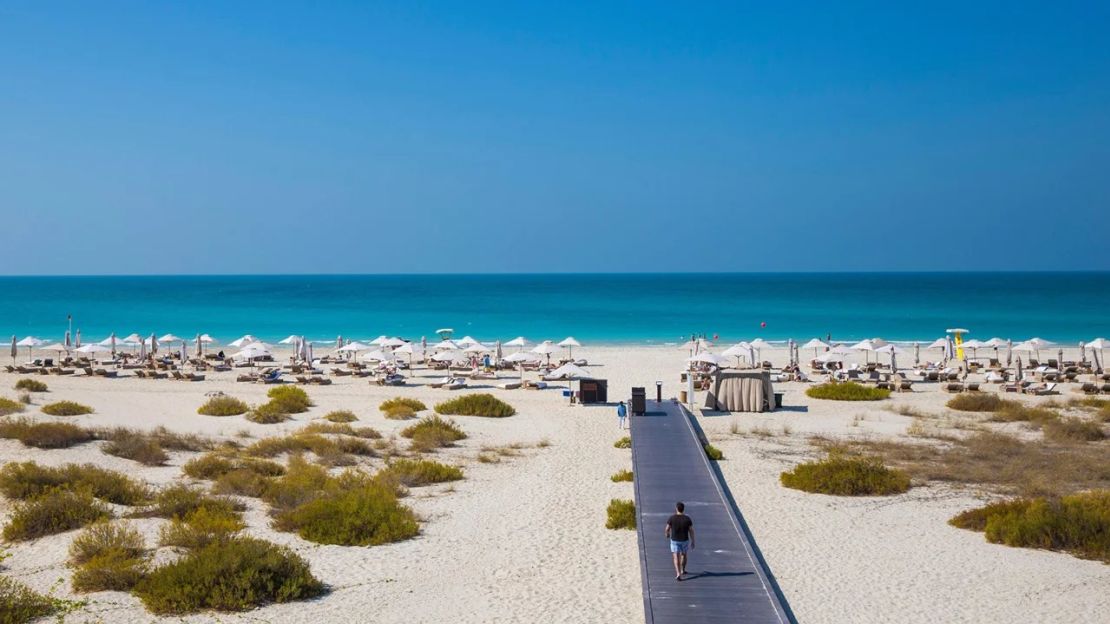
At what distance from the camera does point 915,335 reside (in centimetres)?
5738

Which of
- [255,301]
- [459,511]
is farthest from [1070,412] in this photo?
[255,301]

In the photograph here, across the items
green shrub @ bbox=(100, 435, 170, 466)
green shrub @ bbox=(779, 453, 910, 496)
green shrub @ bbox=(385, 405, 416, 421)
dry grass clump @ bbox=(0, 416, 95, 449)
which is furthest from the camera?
green shrub @ bbox=(385, 405, 416, 421)

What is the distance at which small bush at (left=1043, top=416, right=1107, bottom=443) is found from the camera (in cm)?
1923

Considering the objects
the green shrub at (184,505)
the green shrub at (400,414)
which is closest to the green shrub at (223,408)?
the green shrub at (400,414)

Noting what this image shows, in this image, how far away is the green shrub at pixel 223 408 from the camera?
72.8 ft

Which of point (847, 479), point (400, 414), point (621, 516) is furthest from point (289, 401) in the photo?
point (847, 479)

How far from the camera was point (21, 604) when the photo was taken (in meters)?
8.86

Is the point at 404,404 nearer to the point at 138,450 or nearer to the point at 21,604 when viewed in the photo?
the point at 138,450

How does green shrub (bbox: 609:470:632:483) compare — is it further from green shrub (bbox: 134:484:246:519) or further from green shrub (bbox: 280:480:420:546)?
green shrub (bbox: 134:484:246:519)

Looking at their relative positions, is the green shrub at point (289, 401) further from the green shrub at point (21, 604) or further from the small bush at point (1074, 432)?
the small bush at point (1074, 432)

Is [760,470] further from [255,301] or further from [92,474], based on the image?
[255,301]

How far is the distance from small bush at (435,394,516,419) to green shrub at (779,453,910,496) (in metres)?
9.43

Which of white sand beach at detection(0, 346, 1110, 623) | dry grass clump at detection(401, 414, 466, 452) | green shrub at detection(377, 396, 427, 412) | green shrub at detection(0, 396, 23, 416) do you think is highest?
green shrub at detection(0, 396, 23, 416)

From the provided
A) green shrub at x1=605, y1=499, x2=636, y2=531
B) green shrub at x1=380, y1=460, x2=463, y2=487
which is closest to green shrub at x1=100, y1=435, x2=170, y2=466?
Answer: green shrub at x1=380, y1=460, x2=463, y2=487
